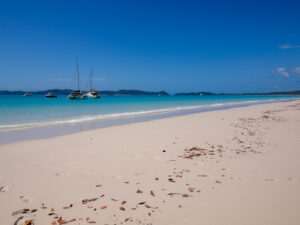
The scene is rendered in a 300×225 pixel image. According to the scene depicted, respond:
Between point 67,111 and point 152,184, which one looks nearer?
point 152,184

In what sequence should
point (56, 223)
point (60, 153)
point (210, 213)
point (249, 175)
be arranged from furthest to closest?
point (60, 153) < point (249, 175) < point (210, 213) < point (56, 223)

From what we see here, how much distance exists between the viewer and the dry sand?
2.84 m

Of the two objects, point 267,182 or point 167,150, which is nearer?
point 267,182

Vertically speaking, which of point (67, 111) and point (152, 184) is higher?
point (152, 184)

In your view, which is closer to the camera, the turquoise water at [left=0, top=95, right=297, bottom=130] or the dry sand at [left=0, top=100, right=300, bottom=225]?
the dry sand at [left=0, top=100, right=300, bottom=225]

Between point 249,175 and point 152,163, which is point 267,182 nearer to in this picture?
point 249,175

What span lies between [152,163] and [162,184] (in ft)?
4.18

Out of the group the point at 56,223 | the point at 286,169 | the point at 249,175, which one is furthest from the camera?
the point at 286,169

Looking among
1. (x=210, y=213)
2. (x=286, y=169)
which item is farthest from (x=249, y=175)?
(x=210, y=213)

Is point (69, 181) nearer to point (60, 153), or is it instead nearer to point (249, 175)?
point (60, 153)

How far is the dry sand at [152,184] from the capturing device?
9.30 feet

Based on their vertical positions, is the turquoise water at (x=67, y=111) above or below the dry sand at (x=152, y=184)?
below

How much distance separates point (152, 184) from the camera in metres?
3.85

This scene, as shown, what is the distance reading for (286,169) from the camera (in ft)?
14.5
